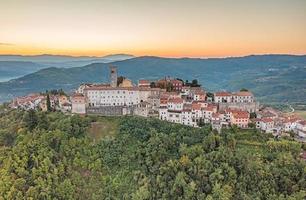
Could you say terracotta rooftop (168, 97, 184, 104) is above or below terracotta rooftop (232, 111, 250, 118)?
above

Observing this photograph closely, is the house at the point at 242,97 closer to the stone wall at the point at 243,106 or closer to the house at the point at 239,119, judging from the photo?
the stone wall at the point at 243,106

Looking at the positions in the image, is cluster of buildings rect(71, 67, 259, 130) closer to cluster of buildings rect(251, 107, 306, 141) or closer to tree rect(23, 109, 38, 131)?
cluster of buildings rect(251, 107, 306, 141)

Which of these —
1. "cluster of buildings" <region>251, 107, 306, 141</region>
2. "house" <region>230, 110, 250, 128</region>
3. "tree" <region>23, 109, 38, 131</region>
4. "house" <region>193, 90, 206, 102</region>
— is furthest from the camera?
"house" <region>193, 90, 206, 102</region>

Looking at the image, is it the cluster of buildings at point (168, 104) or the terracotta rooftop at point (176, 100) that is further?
the terracotta rooftop at point (176, 100)

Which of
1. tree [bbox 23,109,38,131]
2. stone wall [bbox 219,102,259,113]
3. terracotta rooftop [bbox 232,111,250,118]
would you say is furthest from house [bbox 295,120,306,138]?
tree [bbox 23,109,38,131]

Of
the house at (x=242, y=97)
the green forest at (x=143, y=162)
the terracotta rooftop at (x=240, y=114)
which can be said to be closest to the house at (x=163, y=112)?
the green forest at (x=143, y=162)

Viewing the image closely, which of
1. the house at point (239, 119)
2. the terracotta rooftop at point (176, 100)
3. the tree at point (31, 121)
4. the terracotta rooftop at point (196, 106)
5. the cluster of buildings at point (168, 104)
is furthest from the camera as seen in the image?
the terracotta rooftop at point (176, 100)
